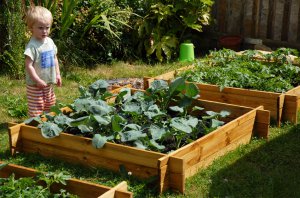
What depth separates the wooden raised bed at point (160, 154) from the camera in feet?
15.3

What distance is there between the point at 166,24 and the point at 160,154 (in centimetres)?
560

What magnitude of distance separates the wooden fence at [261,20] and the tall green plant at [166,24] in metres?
0.98

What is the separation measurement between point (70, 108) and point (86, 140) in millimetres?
912

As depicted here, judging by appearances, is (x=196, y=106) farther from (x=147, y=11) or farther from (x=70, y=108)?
(x=147, y=11)

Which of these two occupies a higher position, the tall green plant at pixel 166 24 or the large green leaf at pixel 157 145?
the tall green plant at pixel 166 24

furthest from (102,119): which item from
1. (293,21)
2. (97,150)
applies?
(293,21)

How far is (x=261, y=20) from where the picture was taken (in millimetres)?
10547

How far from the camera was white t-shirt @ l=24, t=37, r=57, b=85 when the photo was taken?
5902 mm

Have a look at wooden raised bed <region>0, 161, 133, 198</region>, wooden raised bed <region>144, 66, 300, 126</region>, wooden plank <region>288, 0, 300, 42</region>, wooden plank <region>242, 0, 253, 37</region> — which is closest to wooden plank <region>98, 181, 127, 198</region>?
wooden raised bed <region>0, 161, 133, 198</region>

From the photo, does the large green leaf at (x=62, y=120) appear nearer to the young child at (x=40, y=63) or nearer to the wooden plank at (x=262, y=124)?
the young child at (x=40, y=63)

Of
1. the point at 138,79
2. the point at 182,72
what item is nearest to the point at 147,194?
the point at 182,72

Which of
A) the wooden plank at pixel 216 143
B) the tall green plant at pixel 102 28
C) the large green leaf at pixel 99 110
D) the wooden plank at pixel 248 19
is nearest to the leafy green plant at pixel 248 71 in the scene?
the wooden plank at pixel 216 143

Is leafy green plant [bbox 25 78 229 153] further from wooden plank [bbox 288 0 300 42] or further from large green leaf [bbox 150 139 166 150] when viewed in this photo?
wooden plank [bbox 288 0 300 42]

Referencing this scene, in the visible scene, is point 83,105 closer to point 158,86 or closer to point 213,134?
point 158,86
